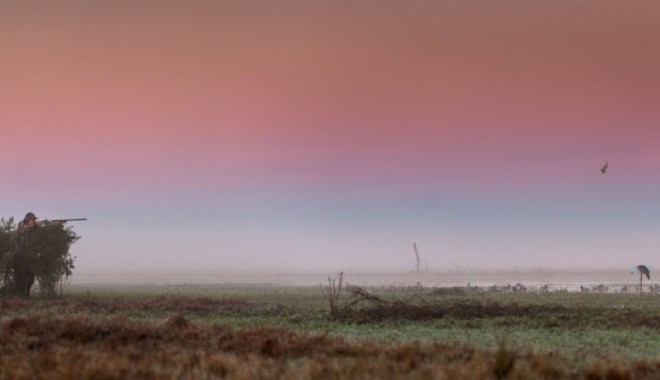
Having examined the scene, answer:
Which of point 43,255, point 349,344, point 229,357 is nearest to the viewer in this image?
point 229,357

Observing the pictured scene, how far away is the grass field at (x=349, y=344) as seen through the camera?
51.2 ft

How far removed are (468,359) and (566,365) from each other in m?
2.35

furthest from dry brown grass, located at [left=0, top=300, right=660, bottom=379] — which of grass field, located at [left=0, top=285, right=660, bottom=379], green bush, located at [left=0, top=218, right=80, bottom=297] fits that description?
green bush, located at [left=0, top=218, right=80, bottom=297]

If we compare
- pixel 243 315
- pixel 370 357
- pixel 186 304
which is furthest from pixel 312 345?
pixel 186 304

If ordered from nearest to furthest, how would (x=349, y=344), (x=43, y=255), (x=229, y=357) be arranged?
1. (x=229, y=357)
2. (x=349, y=344)
3. (x=43, y=255)

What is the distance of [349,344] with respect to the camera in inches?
819

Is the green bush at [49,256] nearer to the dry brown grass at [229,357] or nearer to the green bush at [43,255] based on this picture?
the green bush at [43,255]

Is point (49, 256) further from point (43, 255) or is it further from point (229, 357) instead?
point (229, 357)

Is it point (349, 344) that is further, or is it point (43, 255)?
point (43, 255)

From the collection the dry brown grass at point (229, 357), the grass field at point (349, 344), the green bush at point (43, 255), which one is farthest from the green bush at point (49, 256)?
the dry brown grass at point (229, 357)

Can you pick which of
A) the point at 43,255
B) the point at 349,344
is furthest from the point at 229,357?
the point at 43,255

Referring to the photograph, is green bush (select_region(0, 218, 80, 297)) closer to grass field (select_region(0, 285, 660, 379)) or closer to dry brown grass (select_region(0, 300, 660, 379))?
grass field (select_region(0, 285, 660, 379))

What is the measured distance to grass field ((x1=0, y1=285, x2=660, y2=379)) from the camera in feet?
51.2

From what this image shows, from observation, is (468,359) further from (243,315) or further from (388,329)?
(243,315)
